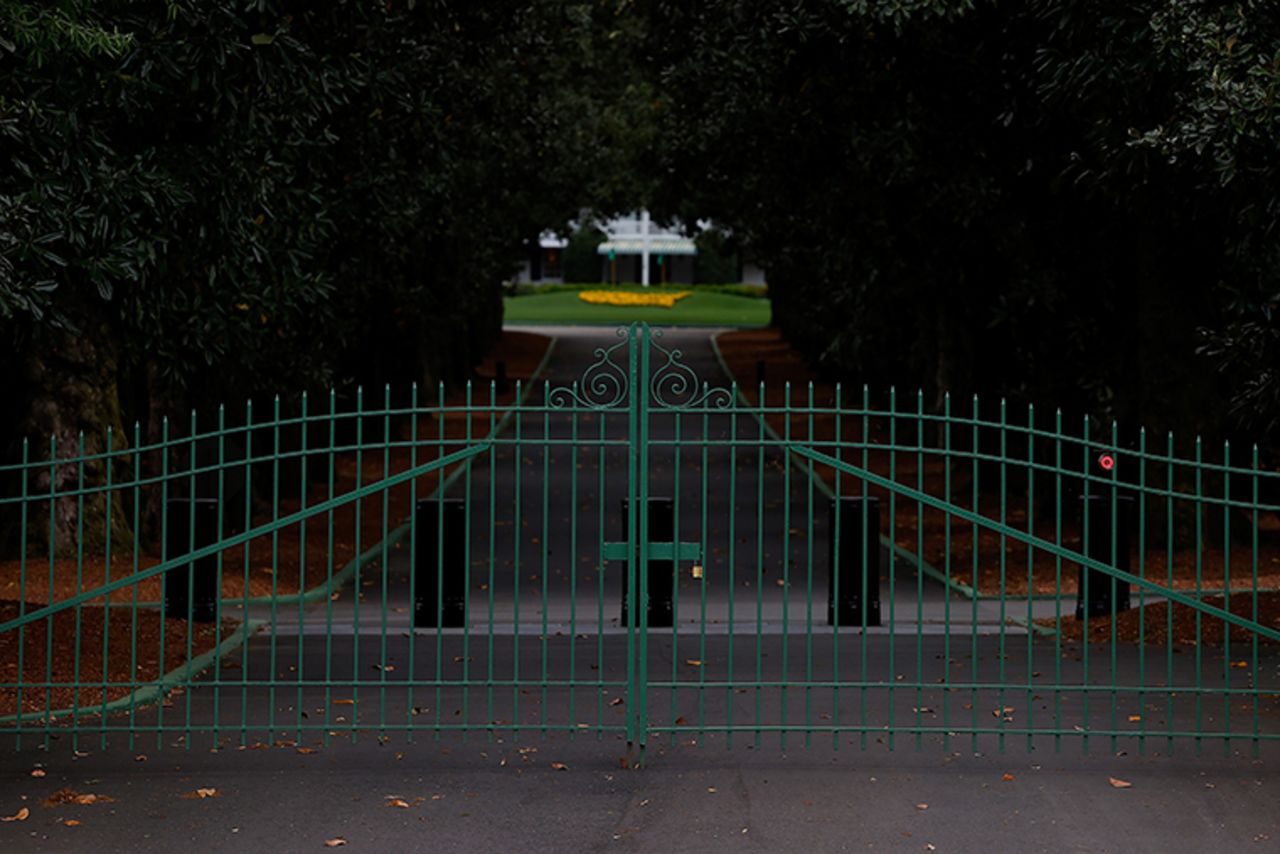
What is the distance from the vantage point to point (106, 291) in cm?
1461

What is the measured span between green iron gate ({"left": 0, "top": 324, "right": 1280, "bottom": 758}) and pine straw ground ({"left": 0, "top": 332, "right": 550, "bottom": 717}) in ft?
0.19

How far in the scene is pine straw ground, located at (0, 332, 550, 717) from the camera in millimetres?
12500

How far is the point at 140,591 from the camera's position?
18.3 m

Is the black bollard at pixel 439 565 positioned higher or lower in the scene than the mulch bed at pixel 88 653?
higher

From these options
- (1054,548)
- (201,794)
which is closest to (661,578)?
(1054,548)

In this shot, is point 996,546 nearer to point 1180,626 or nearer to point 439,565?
point 1180,626

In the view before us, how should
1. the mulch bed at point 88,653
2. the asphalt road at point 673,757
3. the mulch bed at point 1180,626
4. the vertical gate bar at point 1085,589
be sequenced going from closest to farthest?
the asphalt road at point 673,757
the vertical gate bar at point 1085,589
the mulch bed at point 88,653
the mulch bed at point 1180,626

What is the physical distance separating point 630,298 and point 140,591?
8219cm

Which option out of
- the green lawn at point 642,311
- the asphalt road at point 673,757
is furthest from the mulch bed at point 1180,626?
the green lawn at point 642,311

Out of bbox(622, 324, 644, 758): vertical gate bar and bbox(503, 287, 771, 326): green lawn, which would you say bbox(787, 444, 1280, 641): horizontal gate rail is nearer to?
bbox(622, 324, 644, 758): vertical gate bar

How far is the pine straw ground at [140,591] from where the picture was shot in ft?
41.0

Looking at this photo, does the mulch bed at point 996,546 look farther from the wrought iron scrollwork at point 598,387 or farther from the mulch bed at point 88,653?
Answer: the mulch bed at point 88,653

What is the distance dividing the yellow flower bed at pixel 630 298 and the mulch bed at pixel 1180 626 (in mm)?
80867

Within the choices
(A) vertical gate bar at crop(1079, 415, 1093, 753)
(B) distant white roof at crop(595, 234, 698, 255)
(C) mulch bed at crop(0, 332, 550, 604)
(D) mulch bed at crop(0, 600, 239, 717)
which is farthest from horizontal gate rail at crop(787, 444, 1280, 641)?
(B) distant white roof at crop(595, 234, 698, 255)
